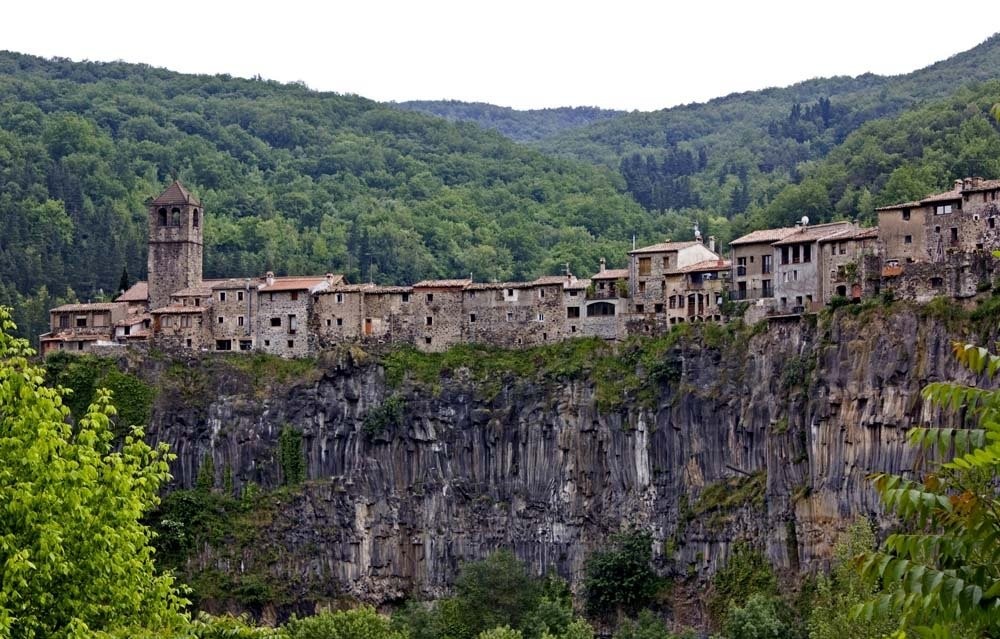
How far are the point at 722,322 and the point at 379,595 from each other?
2402cm

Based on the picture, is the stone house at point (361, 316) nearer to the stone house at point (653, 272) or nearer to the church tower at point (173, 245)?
the church tower at point (173, 245)

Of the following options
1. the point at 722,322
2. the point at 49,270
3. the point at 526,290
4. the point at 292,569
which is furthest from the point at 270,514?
the point at 49,270

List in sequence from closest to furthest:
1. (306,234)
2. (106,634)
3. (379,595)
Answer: (106,634), (379,595), (306,234)

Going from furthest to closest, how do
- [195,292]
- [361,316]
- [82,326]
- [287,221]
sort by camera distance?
[287,221] < [195,292] < [82,326] < [361,316]

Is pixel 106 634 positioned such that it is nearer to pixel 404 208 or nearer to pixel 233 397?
pixel 233 397

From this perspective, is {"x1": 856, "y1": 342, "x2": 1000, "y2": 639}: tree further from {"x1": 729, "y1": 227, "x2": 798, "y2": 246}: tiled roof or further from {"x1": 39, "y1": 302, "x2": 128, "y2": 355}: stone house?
{"x1": 39, "y1": 302, "x2": 128, "y2": 355}: stone house

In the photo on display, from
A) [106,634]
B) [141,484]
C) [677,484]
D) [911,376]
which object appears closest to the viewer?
[106,634]

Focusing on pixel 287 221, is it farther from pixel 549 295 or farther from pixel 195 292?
pixel 549 295

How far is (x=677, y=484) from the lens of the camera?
326 feet

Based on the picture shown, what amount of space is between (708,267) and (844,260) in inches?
391

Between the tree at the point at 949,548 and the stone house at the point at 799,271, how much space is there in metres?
76.9

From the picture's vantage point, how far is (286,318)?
4382 inches

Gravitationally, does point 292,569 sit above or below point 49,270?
below

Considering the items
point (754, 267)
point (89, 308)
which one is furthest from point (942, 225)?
point (89, 308)
